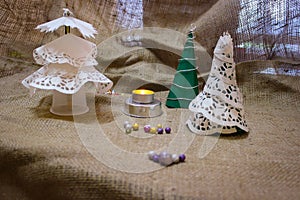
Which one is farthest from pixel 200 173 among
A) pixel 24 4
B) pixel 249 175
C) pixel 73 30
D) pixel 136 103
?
pixel 24 4

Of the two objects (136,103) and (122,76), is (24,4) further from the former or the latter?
(136,103)

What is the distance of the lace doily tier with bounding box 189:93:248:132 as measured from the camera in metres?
0.70

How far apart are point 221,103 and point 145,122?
18cm

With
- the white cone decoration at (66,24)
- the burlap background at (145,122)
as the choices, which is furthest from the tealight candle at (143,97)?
the white cone decoration at (66,24)

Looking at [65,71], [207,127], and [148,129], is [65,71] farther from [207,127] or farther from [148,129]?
[207,127]

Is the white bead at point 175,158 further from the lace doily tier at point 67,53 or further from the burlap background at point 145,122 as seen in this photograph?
the lace doily tier at point 67,53

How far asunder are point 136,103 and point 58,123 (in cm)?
19

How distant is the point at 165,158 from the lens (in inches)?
22.9

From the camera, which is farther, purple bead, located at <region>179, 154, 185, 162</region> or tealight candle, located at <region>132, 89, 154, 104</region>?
tealight candle, located at <region>132, 89, 154, 104</region>

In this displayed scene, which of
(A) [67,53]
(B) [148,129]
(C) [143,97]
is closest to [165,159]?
(B) [148,129]

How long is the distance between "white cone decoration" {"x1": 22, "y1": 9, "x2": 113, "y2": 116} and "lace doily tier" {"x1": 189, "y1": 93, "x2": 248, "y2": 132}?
0.77ft

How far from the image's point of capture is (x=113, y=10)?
1.24 meters

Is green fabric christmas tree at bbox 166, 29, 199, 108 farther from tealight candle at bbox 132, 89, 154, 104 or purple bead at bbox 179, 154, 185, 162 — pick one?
purple bead at bbox 179, 154, 185, 162

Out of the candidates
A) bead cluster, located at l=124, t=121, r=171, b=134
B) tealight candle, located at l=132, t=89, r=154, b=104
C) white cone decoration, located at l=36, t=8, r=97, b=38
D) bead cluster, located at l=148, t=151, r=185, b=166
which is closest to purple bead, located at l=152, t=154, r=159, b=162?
bead cluster, located at l=148, t=151, r=185, b=166
